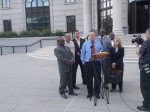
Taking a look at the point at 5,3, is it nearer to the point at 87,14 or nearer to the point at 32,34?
the point at 32,34

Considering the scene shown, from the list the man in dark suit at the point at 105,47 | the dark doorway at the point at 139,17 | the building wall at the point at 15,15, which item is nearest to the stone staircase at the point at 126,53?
the dark doorway at the point at 139,17

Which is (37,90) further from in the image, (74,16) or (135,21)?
(74,16)

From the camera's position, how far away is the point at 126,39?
19156 millimetres

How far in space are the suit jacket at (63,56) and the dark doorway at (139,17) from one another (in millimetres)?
16799

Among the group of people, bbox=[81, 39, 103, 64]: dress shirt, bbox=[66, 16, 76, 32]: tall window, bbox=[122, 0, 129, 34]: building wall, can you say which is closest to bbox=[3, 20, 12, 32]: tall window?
bbox=[66, 16, 76, 32]: tall window

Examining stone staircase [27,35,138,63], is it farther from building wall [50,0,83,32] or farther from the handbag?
building wall [50,0,83,32]

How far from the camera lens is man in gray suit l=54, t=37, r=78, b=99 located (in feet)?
24.8

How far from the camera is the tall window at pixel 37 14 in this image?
31016 millimetres

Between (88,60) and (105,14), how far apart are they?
63.3 feet

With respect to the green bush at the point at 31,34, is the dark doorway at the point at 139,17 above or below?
above

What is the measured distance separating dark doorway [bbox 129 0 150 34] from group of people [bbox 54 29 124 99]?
15.9 meters

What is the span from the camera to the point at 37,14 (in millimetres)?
31516

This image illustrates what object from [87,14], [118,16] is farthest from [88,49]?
[87,14]

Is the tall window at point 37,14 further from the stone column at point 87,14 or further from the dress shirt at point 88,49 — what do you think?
the dress shirt at point 88,49
